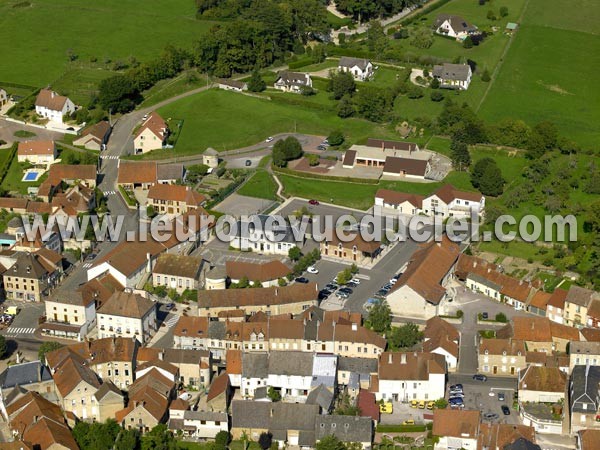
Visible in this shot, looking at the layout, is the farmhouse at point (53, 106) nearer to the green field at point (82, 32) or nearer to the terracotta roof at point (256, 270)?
the green field at point (82, 32)

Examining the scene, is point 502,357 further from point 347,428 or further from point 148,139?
point 148,139

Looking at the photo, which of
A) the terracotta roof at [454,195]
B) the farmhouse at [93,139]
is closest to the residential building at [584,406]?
the terracotta roof at [454,195]

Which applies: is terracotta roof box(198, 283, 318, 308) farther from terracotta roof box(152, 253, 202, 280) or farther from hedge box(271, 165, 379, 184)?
hedge box(271, 165, 379, 184)

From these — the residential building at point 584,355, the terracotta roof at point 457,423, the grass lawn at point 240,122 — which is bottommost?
the grass lawn at point 240,122

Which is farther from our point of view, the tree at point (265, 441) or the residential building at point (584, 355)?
the residential building at point (584, 355)

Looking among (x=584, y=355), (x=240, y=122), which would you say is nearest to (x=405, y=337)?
(x=584, y=355)
